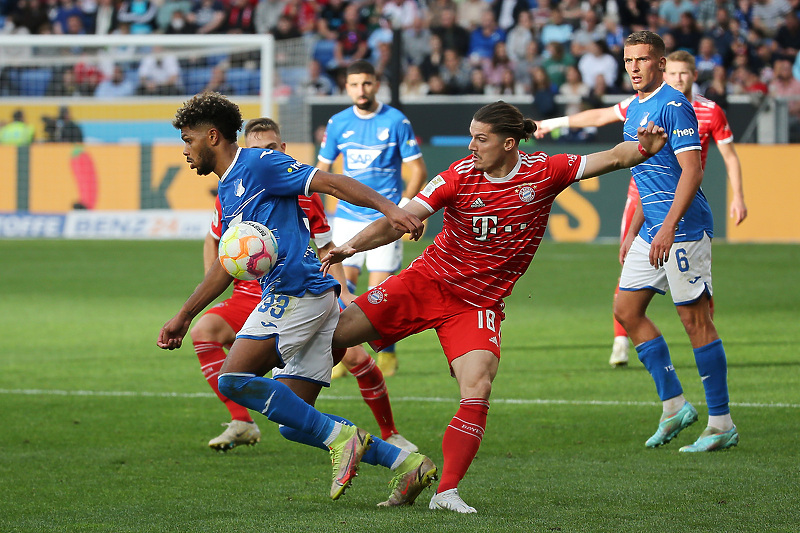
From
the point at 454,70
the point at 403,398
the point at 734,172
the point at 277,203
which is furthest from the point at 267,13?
the point at 277,203

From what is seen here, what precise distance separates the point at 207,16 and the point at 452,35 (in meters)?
6.25

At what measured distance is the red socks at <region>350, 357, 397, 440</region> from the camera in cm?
602

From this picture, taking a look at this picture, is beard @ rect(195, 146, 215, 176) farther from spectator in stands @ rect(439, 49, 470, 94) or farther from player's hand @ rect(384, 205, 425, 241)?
spectator in stands @ rect(439, 49, 470, 94)

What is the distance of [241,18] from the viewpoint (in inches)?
1001

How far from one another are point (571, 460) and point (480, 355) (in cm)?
125

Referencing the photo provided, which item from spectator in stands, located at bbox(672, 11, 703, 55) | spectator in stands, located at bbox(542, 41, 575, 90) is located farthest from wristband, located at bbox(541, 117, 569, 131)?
spectator in stands, located at bbox(672, 11, 703, 55)

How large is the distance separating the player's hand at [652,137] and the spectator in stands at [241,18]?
21348 mm

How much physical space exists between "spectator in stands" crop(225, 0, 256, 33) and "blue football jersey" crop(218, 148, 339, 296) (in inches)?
828

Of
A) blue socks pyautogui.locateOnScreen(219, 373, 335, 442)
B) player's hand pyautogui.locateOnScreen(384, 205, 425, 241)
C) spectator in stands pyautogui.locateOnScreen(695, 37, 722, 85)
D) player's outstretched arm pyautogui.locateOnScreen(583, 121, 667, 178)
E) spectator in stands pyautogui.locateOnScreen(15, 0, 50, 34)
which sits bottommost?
blue socks pyautogui.locateOnScreen(219, 373, 335, 442)

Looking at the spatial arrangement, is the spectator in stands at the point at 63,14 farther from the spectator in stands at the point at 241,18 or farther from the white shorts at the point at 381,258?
the white shorts at the point at 381,258

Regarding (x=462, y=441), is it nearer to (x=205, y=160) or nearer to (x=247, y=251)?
(x=247, y=251)

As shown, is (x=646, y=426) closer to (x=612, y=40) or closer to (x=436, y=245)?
(x=436, y=245)

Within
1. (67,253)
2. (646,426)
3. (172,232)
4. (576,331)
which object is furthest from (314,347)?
(172,232)

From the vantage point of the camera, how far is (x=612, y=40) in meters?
22.3
